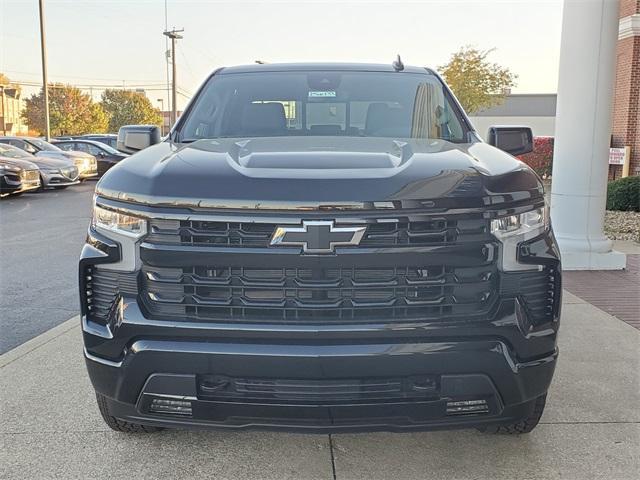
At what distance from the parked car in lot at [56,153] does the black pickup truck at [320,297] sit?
1751cm

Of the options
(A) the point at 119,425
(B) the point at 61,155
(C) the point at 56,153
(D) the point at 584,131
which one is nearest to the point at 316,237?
A: (A) the point at 119,425

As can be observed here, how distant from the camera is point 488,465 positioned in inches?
112

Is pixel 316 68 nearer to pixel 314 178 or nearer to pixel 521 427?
pixel 314 178

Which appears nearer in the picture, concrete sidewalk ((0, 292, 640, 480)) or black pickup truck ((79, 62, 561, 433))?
black pickup truck ((79, 62, 561, 433))

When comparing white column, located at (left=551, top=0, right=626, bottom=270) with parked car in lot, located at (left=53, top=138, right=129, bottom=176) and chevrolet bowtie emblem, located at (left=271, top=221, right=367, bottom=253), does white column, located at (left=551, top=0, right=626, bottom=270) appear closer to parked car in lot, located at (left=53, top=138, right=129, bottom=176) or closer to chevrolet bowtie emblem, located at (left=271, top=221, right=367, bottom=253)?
chevrolet bowtie emblem, located at (left=271, top=221, right=367, bottom=253)

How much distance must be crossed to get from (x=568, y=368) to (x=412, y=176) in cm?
231

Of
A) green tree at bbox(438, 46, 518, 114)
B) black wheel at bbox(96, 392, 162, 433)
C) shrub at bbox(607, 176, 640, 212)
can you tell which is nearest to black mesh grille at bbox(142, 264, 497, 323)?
black wheel at bbox(96, 392, 162, 433)

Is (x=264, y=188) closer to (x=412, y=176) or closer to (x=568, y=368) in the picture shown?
(x=412, y=176)

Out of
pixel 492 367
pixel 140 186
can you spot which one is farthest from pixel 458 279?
pixel 140 186

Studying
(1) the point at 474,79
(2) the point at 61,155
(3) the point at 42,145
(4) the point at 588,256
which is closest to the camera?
(4) the point at 588,256

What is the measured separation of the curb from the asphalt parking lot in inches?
4.9

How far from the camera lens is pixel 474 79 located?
31.5 meters

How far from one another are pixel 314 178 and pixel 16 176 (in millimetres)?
14786

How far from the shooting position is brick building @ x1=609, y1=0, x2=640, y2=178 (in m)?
15.4
